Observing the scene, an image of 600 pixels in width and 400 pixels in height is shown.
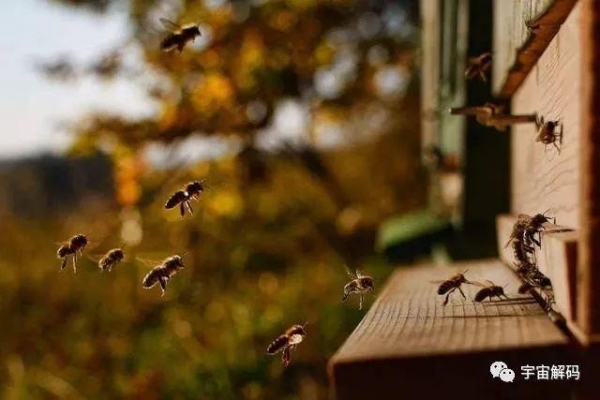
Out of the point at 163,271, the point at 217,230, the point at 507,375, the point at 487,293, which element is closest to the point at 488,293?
the point at 487,293

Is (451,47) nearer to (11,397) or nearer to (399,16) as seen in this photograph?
(11,397)

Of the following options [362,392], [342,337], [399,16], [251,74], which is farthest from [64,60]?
[362,392]

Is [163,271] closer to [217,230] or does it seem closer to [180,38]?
[180,38]

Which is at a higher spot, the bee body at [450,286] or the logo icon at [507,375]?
the bee body at [450,286]

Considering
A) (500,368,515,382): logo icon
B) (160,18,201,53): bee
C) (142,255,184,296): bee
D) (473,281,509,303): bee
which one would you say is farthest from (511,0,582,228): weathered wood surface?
(160,18,201,53): bee

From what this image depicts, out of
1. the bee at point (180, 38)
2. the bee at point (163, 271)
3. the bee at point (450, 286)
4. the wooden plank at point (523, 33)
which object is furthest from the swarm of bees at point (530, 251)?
the bee at point (180, 38)

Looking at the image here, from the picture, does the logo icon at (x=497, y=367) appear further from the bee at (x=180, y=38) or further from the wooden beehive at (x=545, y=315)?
the bee at (x=180, y=38)
